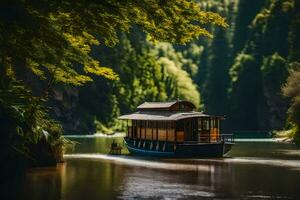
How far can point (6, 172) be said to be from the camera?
119 feet

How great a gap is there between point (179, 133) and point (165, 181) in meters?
25.9

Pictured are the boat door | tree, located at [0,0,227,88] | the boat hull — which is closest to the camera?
tree, located at [0,0,227,88]

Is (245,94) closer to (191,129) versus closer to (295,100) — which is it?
(295,100)

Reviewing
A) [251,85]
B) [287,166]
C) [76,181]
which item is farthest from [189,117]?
[251,85]

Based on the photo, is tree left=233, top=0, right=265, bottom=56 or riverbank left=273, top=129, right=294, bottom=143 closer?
riverbank left=273, top=129, right=294, bottom=143

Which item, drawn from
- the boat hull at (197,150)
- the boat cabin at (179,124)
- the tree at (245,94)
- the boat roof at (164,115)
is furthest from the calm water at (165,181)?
the tree at (245,94)

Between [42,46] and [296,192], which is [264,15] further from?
[42,46]

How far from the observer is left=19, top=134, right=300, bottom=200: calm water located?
→ 28.4 metres

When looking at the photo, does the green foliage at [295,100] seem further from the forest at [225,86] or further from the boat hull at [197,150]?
the forest at [225,86]

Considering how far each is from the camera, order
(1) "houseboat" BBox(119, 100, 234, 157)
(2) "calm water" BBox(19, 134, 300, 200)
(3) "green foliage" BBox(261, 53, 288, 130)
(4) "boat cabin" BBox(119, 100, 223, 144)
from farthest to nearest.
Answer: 1. (3) "green foliage" BBox(261, 53, 288, 130)
2. (4) "boat cabin" BBox(119, 100, 223, 144)
3. (1) "houseboat" BBox(119, 100, 234, 157)
4. (2) "calm water" BBox(19, 134, 300, 200)

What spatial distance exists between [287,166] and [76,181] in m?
19.9

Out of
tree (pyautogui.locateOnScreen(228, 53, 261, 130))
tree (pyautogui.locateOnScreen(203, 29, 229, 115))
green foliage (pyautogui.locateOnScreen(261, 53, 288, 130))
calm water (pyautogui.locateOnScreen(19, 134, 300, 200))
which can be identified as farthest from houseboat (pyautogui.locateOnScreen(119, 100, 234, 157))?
tree (pyautogui.locateOnScreen(203, 29, 229, 115))

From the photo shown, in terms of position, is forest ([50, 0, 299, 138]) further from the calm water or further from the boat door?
the calm water

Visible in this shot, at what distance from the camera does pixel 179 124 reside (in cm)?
6122
